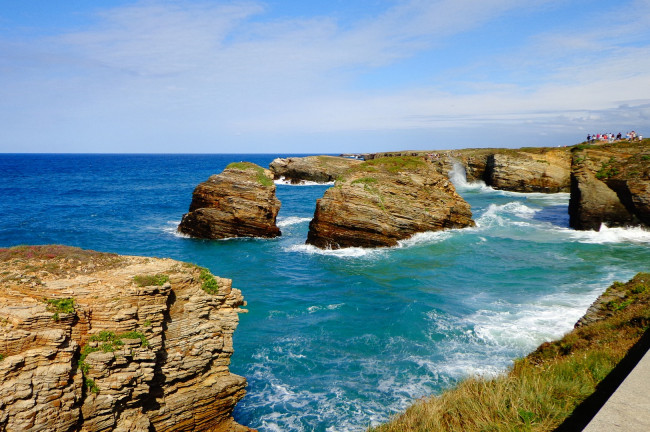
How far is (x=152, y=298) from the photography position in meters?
11.2

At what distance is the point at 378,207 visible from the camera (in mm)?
36438

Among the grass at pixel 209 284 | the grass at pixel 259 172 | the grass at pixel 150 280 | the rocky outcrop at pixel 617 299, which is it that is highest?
the grass at pixel 259 172

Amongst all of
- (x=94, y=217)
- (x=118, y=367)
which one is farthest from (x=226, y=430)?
(x=94, y=217)

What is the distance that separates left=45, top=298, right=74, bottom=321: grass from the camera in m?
9.79

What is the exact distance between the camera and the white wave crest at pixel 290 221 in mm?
49181

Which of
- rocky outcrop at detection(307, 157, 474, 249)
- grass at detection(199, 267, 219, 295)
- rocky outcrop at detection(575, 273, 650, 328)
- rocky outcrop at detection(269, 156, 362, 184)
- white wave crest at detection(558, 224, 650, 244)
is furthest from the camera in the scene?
rocky outcrop at detection(269, 156, 362, 184)

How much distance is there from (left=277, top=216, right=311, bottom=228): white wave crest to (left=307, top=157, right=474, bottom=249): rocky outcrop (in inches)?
451

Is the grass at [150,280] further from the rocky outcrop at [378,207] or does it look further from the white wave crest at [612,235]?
the white wave crest at [612,235]

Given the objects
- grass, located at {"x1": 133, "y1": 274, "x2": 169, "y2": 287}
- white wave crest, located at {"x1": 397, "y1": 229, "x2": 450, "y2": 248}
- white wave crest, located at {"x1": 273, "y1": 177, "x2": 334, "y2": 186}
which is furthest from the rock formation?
grass, located at {"x1": 133, "y1": 274, "x2": 169, "y2": 287}

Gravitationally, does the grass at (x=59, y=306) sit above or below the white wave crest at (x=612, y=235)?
above

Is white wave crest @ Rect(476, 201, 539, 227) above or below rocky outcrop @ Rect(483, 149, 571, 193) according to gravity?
below

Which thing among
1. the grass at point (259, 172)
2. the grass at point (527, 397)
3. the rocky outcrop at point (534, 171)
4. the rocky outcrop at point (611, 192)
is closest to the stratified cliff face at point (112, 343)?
the grass at point (527, 397)

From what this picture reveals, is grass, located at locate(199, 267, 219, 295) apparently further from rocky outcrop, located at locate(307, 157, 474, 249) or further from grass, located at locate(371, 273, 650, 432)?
rocky outcrop, located at locate(307, 157, 474, 249)

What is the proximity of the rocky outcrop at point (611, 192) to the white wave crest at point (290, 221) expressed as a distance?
30.8 metres
